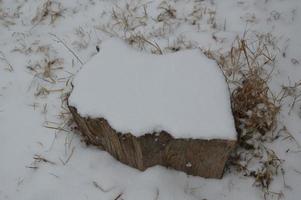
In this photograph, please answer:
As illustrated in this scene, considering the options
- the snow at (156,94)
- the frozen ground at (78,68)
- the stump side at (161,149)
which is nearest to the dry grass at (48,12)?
the frozen ground at (78,68)

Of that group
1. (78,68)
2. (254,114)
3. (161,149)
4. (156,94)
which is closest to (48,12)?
(78,68)

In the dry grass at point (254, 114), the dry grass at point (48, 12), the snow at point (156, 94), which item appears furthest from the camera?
the dry grass at point (48, 12)

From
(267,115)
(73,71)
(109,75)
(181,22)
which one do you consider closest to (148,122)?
(109,75)

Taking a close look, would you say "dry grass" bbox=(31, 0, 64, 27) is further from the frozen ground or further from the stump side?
the stump side

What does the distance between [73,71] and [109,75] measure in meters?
0.76

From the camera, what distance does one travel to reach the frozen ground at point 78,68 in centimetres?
206

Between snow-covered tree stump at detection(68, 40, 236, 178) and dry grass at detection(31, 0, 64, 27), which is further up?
dry grass at detection(31, 0, 64, 27)

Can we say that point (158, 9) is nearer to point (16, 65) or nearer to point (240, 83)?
point (240, 83)

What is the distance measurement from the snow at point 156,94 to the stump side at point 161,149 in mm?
53

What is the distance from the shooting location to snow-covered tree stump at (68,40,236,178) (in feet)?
5.88

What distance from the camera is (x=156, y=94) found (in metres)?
1.92

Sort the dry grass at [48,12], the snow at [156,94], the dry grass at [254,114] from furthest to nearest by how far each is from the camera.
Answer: the dry grass at [48,12]
the dry grass at [254,114]
the snow at [156,94]

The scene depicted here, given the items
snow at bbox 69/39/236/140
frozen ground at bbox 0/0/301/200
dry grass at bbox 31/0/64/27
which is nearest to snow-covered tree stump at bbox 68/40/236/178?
snow at bbox 69/39/236/140

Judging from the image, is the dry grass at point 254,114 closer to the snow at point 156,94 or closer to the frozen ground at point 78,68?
the frozen ground at point 78,68
